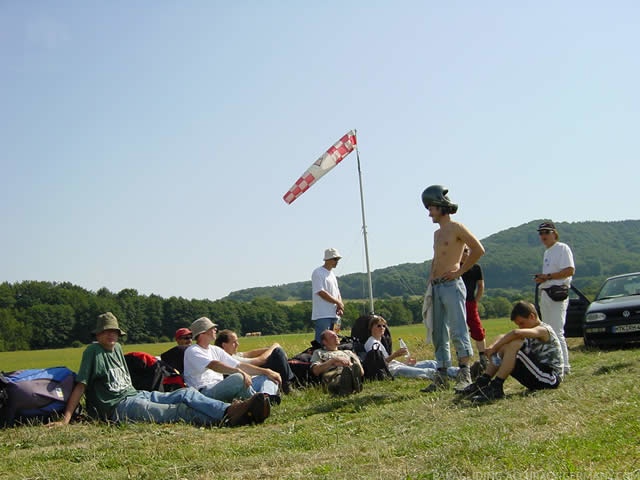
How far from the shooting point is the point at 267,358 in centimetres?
891

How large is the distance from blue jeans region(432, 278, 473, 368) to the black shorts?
0.79 m

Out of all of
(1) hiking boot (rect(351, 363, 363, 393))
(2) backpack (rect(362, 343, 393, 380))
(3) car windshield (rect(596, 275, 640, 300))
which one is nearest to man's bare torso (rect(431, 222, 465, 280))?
(1) hiking boot (rect(351, 363, 363, 393))

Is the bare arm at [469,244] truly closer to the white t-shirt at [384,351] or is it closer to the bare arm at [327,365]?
the bare arm at [327,365]

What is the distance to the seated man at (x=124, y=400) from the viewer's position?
21.1 ft

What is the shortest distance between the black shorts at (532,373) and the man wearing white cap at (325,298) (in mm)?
3956

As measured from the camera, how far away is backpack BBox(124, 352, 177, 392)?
789 centimetres

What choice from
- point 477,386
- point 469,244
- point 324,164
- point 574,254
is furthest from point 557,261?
point 574,254

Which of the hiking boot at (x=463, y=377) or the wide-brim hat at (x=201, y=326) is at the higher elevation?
the wide-brim hat at (x=201, y=326)

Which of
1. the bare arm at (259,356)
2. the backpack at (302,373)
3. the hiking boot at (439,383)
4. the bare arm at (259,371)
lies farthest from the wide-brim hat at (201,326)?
the hiking boot at (439,383)

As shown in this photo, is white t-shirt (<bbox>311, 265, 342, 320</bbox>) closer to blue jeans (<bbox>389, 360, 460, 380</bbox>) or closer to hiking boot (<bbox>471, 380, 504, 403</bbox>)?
blue jeans (<bbox>389, 360, 460, 380</bbox>)

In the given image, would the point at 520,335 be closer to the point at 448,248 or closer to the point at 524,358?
the point at 524,358

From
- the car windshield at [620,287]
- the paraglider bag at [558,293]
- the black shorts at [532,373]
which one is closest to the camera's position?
the black shorts at [532,373]

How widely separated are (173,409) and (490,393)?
2.95 metres

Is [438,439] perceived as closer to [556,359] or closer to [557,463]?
[557,463]
